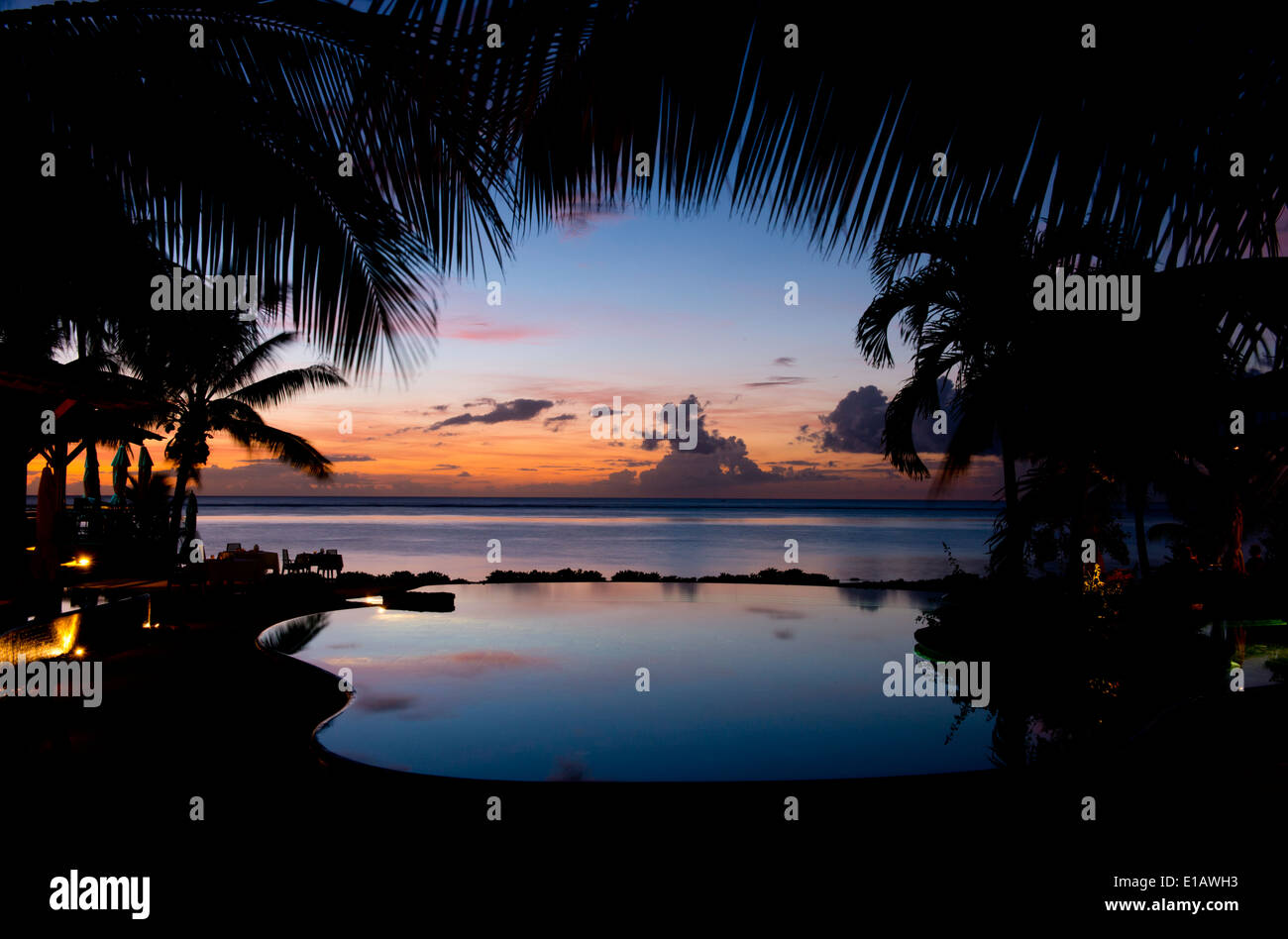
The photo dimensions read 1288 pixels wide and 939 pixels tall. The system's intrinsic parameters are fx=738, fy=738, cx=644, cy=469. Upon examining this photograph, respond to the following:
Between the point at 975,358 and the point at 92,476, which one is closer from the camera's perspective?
the point at 975,358

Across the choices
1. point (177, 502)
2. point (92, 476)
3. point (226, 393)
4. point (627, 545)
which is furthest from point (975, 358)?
point (627, 545)

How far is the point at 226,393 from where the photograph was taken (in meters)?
18.4

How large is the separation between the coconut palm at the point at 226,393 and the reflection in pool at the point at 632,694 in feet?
26.9

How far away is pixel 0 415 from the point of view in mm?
9133

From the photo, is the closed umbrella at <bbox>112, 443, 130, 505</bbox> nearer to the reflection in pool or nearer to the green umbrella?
the green umbrella

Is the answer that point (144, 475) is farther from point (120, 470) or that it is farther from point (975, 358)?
point (975, 358)

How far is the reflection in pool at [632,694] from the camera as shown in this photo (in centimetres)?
529

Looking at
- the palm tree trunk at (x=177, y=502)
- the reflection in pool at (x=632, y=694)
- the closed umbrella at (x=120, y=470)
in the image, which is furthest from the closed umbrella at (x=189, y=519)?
the reflection in pool at (x=632, y=694)

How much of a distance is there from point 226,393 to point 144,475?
2820 mm

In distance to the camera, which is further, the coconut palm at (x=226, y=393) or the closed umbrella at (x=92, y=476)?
the closed umbrella at (x=92, y=476)

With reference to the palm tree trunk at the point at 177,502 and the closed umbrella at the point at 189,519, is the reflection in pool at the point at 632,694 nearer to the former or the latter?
the palm tree trunk at the point at 177,502

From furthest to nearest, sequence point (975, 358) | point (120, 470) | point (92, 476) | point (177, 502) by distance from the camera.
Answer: point (92, 476)
point (120, 470)
point (177, 502)
point (975, 358)

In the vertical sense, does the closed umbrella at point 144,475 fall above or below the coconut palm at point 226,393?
below
